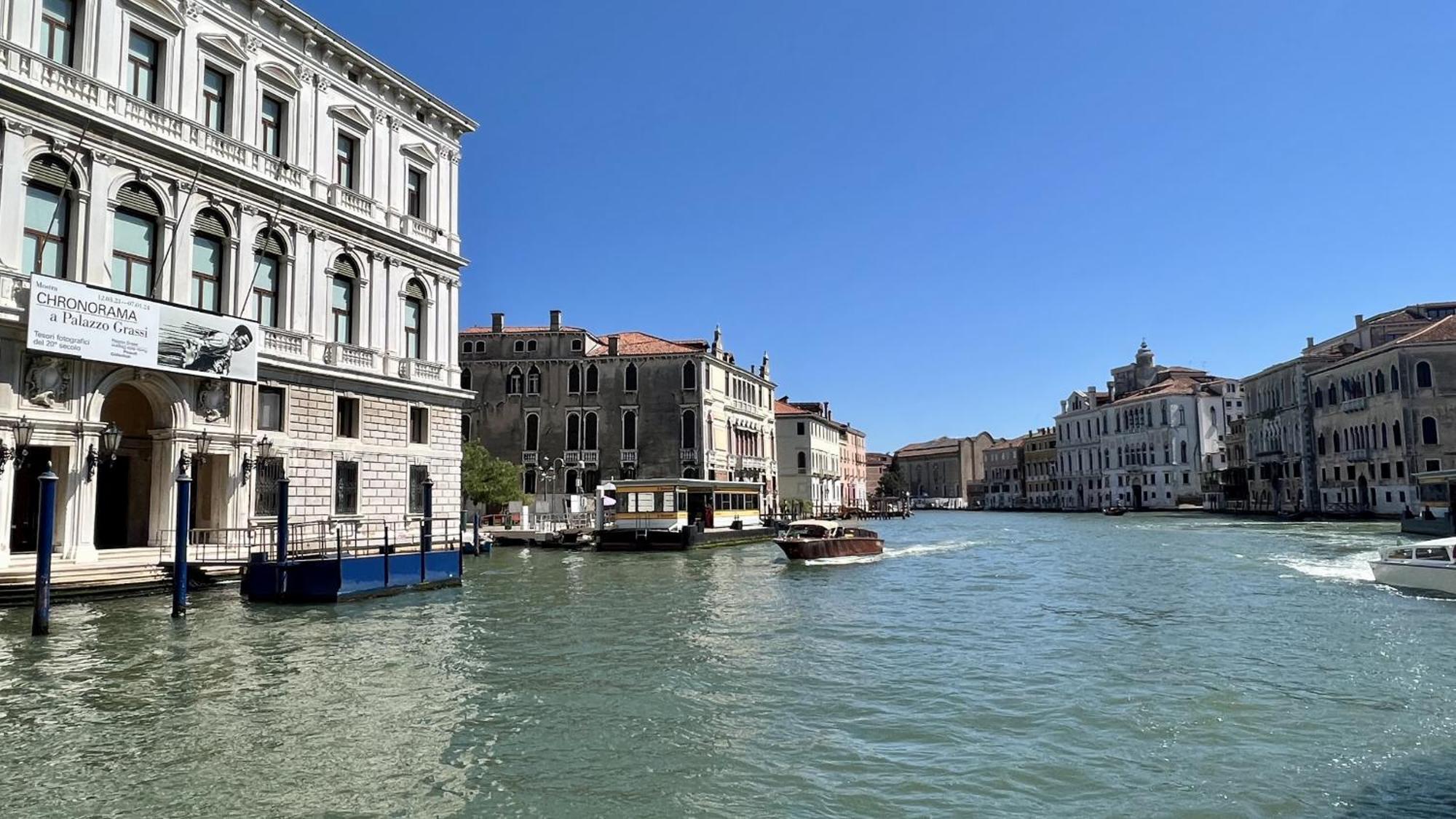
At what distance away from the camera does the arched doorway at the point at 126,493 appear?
18.1m

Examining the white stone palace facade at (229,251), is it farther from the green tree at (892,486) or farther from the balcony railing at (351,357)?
the green tree at (892,486)

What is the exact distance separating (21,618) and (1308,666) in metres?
16.8

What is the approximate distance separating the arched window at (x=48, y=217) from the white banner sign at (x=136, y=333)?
2.64 feet

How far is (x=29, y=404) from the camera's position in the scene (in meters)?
15.2

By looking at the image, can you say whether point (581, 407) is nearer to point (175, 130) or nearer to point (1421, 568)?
point (175, 130)

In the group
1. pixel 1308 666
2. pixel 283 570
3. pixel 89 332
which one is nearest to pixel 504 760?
pixel 1308 666

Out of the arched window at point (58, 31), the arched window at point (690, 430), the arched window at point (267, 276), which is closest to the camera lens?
the arched window at point (58, 31)

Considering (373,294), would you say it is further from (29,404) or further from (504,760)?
(504,760)

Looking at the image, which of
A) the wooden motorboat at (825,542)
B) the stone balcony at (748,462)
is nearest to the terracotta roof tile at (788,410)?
the stone balcony at (748,462)

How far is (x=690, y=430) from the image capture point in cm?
4484

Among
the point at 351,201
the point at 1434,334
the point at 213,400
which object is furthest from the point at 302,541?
the point at 1434,334

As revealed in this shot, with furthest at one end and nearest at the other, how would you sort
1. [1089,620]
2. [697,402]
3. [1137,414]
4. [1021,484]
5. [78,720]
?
[1021,484]
[1137,414]
[697,402]
[1089,620]
[78,720]

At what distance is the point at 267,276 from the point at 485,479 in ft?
57.4

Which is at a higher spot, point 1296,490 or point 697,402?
point 697,402
